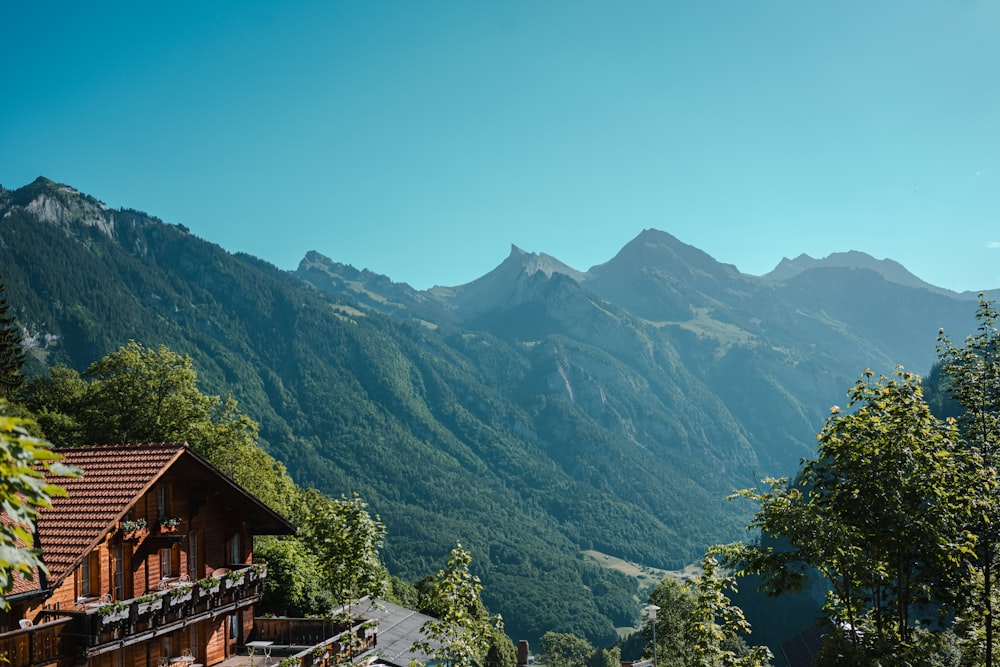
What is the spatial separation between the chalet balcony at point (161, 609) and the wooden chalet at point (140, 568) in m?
0.03

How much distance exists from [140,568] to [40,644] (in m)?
4.19

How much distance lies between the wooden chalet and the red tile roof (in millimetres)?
37

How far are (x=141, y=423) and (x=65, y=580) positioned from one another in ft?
93.6

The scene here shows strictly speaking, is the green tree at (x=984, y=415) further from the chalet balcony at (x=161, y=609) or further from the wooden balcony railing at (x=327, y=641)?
the chalet balcony at (x=161, y=609)

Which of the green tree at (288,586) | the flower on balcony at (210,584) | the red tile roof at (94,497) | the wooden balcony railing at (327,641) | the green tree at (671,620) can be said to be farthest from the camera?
the green tree at (671,620)

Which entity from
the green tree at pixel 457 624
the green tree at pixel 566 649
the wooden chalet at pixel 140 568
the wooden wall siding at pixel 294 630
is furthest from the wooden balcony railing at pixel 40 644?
the green tree at pixel 566 649

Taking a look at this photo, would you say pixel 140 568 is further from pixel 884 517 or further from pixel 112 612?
pixel 884 517

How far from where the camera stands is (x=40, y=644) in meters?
16.7

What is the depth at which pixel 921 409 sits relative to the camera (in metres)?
11.7

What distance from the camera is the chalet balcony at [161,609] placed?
17.4m

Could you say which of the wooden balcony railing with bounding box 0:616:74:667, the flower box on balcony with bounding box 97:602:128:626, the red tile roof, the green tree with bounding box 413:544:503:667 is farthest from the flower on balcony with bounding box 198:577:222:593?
the green tree with bounding box 413:544:503:667

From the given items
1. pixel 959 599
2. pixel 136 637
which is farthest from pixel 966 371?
pixel 136 637

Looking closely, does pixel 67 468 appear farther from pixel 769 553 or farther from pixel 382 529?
pixel 382 529

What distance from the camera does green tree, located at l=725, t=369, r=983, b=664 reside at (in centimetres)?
1132
